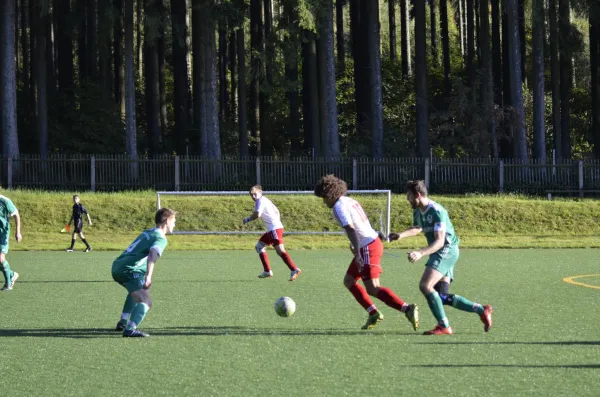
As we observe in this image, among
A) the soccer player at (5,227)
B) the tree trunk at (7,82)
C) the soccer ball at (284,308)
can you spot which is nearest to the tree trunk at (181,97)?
the tree trunk at (7,82)

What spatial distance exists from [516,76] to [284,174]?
1121 cm

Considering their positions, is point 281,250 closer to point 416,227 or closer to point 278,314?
point 278,314

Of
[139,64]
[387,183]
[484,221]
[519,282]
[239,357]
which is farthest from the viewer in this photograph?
[139,64]

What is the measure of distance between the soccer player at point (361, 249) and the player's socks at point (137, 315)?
2261 millimetres

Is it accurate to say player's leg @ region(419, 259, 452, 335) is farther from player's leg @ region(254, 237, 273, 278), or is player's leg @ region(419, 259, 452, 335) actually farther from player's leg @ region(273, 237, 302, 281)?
player's leg @ region(254, 237, 273, 278)

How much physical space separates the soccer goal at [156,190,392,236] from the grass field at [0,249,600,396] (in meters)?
16.5

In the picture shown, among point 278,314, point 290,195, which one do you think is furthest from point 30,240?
point 278,314

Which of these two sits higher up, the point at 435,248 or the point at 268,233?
the point at 435,248

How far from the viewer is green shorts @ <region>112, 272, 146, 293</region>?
11.1 m

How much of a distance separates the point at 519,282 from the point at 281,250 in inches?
180

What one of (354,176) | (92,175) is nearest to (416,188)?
(354,176)

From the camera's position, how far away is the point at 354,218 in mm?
11422

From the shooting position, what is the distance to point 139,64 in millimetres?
69188

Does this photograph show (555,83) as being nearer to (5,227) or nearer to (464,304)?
(5,227)
